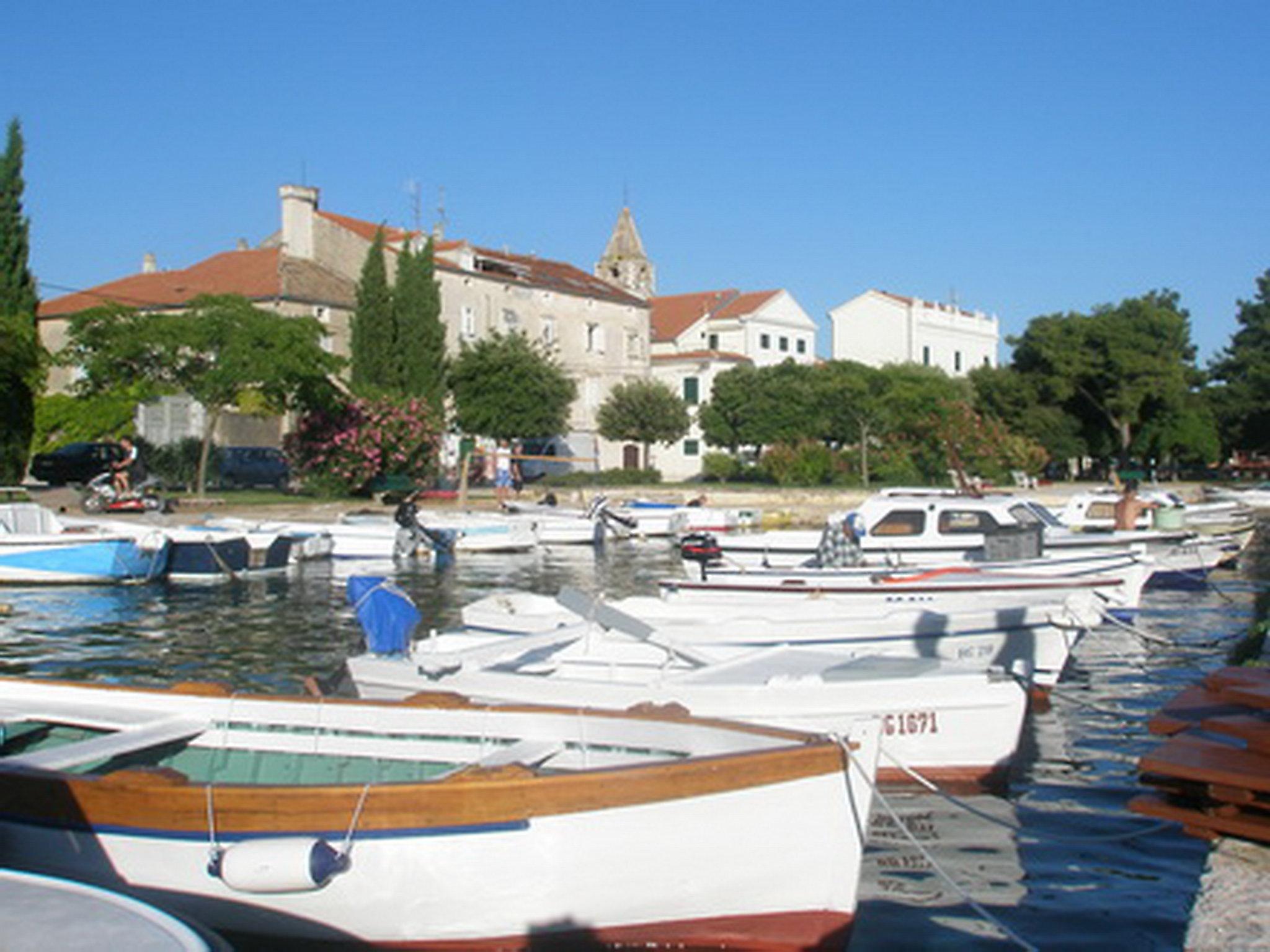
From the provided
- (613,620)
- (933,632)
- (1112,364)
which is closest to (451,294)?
(1112,364)

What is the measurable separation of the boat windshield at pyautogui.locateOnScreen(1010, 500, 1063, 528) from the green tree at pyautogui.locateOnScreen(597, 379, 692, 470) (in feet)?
139

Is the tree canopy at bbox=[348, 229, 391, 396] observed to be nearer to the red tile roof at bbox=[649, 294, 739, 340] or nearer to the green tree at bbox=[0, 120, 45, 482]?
the green tree at bbox=[0, 120, 45, 482]

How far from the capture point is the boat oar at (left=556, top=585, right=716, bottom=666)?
11.1 meters

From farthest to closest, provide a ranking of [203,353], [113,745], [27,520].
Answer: [203,353] → [27,520] → [113,745]

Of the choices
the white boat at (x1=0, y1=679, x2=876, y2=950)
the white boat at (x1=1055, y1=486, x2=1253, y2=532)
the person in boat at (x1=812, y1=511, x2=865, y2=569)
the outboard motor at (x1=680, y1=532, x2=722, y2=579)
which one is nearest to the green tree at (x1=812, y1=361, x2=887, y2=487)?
the white boat at (x1=1055, y1=486, x2=1253, y2=532)

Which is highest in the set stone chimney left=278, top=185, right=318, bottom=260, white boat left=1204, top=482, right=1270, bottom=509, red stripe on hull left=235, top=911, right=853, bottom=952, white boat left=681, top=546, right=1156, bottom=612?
stone chimney left=278, top=185, right=318, bottom=260

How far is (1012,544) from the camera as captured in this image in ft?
72.5

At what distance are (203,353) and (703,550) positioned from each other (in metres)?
24.5

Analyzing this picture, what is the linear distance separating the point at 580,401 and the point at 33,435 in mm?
30465

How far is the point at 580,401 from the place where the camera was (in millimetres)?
69375

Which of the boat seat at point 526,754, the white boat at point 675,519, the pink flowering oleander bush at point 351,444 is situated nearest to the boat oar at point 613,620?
the boat seat at point 526,754

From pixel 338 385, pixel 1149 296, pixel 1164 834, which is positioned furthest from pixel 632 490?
pixel 1164 834

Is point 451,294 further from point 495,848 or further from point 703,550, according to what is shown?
point 495,848

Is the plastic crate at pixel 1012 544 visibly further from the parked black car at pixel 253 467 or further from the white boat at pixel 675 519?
the parked black car at pixel 253 467
